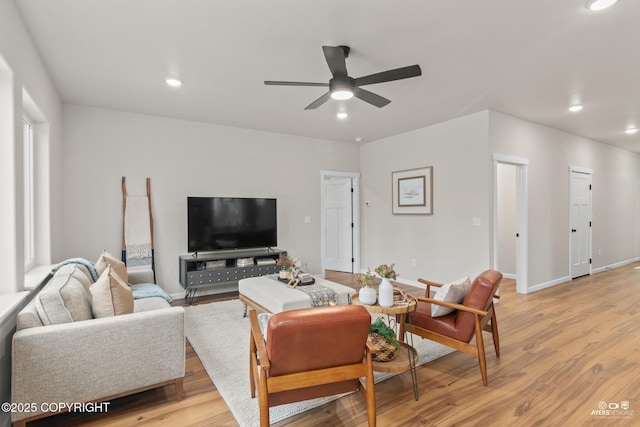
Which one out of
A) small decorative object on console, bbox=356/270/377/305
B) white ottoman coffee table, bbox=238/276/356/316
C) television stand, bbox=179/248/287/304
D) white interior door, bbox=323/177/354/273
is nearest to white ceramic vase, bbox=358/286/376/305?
small decorative object on console, bbox=356/270/377/305

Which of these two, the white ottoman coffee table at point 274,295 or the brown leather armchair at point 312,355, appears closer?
the brown leather armchair at point 312,355

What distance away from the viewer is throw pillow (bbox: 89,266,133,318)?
2.23 meters

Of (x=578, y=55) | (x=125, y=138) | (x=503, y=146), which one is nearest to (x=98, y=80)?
(x=125, y=138)

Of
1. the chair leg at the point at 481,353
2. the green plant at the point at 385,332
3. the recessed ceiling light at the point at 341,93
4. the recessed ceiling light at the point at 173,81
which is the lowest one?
the chair leg at the point at 481,353

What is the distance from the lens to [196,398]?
7.65 ft

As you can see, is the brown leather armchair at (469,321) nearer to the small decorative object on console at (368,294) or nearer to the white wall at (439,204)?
the small decorative object on console at (368,294)

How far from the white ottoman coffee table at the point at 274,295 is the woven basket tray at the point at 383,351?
3.35ft

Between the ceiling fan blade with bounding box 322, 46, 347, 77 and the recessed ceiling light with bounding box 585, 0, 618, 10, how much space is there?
67.0 inches

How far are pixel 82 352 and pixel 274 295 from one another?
1638 millimetres

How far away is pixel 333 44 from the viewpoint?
2.78m

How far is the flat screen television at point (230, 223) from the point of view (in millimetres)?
4840

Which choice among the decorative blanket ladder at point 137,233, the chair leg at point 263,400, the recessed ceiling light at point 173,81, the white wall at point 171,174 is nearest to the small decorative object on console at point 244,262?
the white wall at point 171,174

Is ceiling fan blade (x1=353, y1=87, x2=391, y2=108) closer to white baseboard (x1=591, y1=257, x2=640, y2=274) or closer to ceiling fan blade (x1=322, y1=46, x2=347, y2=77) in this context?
ceiling fan blade (x1=322, y1=46, x2=347, y2=77)

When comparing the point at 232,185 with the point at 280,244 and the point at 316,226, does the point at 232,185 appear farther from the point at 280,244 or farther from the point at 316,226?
the point at 316,226
